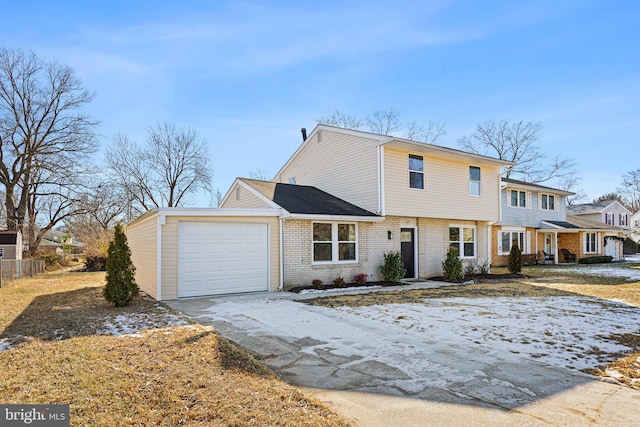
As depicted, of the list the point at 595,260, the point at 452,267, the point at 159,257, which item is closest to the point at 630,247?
the point at 595,260

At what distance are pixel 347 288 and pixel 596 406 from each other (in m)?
9.67

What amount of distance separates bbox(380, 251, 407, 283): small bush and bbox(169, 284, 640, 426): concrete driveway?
6.96 meters

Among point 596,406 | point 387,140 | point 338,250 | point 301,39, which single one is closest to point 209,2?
point 301,39

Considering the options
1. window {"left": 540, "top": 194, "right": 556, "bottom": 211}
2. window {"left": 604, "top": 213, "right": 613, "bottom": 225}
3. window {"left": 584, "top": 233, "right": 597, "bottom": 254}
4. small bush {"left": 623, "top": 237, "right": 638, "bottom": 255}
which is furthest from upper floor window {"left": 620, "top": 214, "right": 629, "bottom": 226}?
window {"left": 540, "top": 194, "right": 556, "bottom": 211}

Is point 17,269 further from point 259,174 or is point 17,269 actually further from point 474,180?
point 259,174

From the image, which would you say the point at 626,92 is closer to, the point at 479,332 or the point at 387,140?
the point at 387,140

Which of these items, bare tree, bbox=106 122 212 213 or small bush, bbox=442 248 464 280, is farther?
bare tree, bbox=106 122 212 213

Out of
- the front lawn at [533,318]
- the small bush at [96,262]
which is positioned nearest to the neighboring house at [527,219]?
the front lawn at [533,318]

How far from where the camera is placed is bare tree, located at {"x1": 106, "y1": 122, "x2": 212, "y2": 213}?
34250mm

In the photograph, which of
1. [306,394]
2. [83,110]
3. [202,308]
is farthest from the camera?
[83,110]

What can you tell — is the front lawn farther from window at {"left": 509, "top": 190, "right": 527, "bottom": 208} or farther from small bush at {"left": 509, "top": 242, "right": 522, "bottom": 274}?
window at {"left": 509, "top": 190, "right": 527, "bottom": 208}

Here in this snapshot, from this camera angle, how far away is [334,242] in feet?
45.4

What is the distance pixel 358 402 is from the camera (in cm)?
379

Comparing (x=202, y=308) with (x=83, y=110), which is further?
(x=83, y=110)
